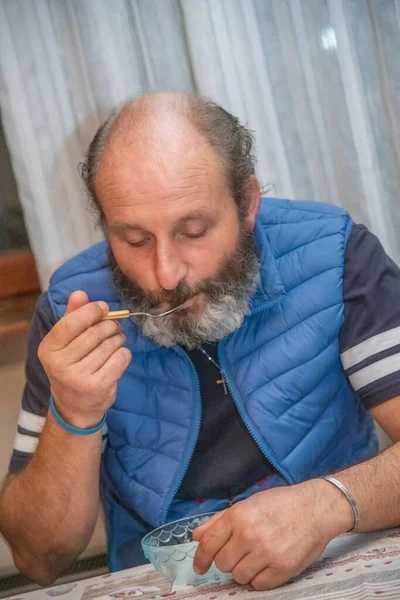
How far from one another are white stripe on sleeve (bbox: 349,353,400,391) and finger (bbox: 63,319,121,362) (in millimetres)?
412

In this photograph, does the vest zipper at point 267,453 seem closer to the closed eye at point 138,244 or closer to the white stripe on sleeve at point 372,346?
the white stripe on sleeve at point 372,346

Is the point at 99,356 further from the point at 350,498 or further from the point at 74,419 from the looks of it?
the point at 350,498

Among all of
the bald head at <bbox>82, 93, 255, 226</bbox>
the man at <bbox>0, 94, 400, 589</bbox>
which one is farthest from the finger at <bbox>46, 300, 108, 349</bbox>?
the bald head at <bbox>82, 93, 255, 226</bbox>

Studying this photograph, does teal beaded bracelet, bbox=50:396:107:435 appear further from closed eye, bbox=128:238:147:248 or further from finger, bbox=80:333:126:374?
closed eye, bbox=128:238:147:248

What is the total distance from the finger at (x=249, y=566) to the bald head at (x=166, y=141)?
1.74 ft

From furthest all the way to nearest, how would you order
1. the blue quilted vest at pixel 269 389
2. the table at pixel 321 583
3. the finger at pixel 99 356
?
the blue quilted vest at pixel 269 389 < the finger at pixel 99 356 < the table at pixel 321 583

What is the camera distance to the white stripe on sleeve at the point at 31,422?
1.11 meters

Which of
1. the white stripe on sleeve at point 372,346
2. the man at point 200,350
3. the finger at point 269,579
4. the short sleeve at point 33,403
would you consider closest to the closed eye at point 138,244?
the man at point 200,350

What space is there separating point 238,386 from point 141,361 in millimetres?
169

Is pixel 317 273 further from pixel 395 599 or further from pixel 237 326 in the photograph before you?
Answer: pixel 395 599

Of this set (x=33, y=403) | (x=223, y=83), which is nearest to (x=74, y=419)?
(x=33, y=403)

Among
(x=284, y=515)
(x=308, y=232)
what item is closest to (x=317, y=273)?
(x=308, y=232)

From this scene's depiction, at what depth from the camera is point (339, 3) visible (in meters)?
1.46

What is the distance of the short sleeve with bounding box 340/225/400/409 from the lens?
3.30 ft
